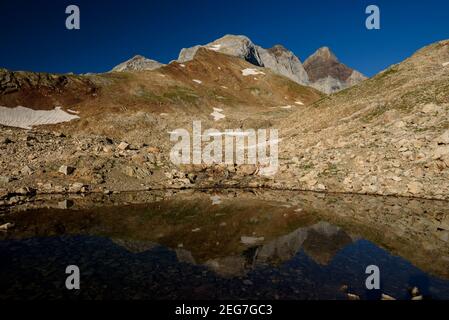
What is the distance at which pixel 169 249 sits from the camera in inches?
595

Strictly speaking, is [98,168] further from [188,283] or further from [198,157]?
[188,283]

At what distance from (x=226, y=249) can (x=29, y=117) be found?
135 ft

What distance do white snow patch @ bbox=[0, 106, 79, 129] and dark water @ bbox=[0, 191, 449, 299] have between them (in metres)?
24.4

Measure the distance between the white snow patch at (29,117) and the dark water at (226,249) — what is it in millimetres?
24410

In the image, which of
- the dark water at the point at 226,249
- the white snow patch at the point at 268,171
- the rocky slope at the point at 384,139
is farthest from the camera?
the white snow patch at the point at 268,171

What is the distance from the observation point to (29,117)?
45.5 metres

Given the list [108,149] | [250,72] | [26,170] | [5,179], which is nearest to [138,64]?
[250,72]

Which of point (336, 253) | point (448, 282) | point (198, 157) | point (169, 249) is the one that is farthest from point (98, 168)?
point (448, 282)

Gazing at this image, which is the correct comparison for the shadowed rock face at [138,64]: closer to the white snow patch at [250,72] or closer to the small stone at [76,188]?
the white snow patch at [250,72]

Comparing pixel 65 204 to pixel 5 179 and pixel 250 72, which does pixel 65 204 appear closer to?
pixel 5 179

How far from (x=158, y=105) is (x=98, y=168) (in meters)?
29.4

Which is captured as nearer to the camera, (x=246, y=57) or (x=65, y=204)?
(x=65, y=204)

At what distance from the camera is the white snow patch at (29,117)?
43000 mm

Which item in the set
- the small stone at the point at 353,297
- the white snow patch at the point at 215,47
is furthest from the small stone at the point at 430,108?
the white snow patch at the point at 215,47
